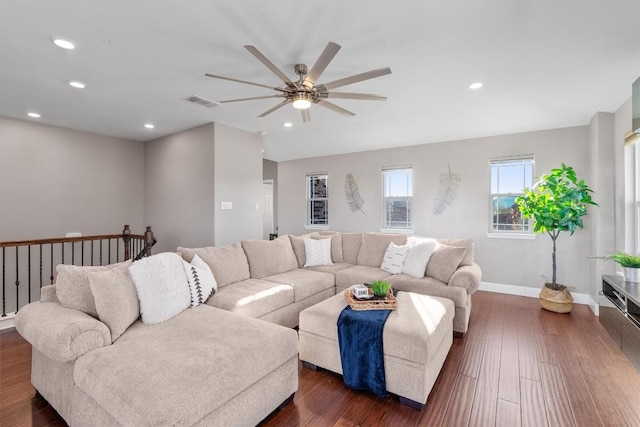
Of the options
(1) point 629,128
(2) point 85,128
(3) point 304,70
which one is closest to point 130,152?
(2) point 85,128

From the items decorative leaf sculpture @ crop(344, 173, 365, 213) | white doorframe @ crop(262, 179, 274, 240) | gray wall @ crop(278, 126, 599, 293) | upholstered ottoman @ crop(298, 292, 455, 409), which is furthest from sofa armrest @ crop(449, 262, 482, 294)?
white doorframe @ crop(262, 179, 274, 240)

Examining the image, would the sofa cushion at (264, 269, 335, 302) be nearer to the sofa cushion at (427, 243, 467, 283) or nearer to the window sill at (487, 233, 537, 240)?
the sofa cushion at (427, 243, 467, 283)

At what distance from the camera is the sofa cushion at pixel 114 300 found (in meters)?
1.84

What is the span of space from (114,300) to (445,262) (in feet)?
10.5

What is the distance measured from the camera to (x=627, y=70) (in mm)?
2684

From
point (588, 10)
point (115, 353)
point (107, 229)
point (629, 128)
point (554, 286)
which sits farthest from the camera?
point (107, 229)

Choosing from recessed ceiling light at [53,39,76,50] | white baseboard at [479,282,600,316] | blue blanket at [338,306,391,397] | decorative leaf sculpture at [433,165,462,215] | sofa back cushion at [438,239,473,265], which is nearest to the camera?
blue blanket at [338,306,391,397]

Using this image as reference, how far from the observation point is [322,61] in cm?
206

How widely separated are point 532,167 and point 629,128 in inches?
53.1

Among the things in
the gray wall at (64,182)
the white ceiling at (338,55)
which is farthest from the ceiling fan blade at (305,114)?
the gray wall at (64,182)

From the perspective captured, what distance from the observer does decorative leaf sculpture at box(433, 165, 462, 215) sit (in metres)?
4.99

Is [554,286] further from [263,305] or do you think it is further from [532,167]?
[263,305]

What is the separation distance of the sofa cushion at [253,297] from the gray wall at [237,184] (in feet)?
5.66

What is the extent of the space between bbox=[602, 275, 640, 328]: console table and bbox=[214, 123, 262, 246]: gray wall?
14.7 ft
